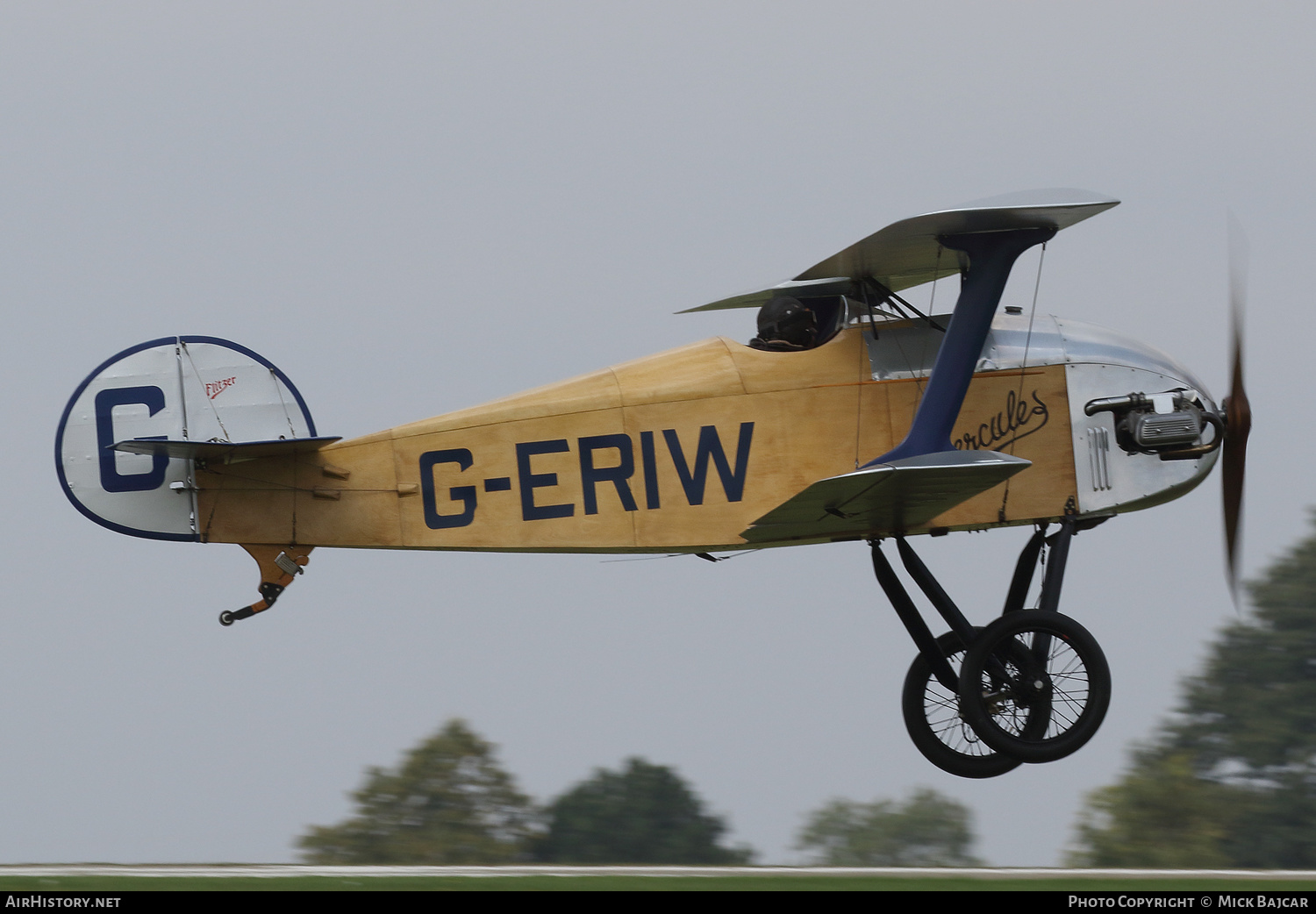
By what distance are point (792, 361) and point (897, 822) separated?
39.2 metres

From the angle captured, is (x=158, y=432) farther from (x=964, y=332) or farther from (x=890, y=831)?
(x=890, y=831)

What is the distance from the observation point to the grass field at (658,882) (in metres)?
9.50

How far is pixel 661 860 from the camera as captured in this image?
47438 mm

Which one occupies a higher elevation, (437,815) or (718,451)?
(718,451)

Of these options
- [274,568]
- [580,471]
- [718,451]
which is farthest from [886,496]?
[274,568]

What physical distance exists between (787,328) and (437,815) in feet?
118

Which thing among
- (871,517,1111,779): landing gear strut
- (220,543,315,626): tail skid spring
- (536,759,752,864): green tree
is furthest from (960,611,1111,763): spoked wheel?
(536,759,752,864): green tree

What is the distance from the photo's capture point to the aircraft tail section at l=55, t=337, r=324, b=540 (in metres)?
9.98

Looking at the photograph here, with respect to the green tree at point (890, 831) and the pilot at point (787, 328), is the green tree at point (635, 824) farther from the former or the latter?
the pilot at point (787, 328)

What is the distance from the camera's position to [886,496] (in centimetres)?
952

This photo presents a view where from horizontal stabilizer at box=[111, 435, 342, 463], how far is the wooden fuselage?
0.28 feet

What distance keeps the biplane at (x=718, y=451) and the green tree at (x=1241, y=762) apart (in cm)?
3243
